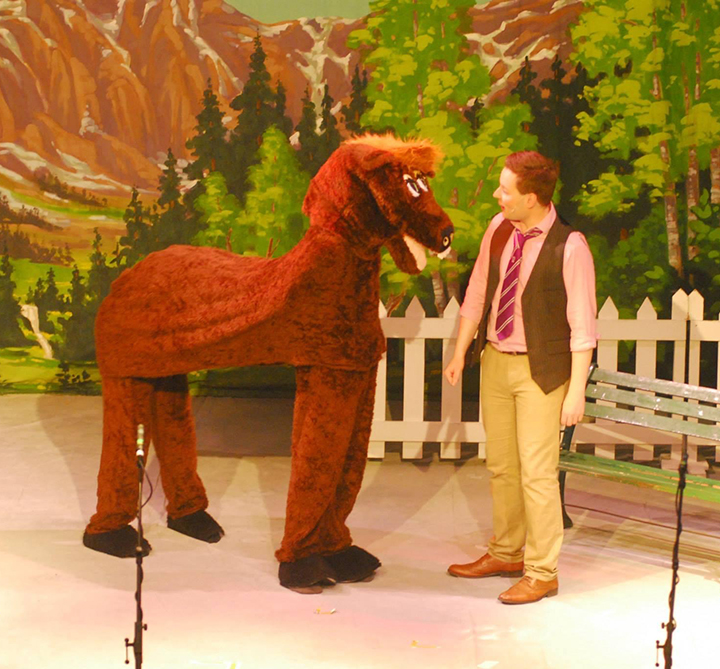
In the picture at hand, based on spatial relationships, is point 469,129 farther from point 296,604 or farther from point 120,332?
point 296,604

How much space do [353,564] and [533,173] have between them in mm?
1755

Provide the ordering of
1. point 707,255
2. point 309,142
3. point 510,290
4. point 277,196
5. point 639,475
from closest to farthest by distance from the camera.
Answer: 1. point 510,290
2. point 639,475
3. point 707,255
4. point 277,196
5. point 309,142

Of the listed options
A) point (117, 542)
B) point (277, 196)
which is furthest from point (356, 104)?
point (117, 542)

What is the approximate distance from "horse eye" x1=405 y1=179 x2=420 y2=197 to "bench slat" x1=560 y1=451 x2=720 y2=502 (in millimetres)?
1515

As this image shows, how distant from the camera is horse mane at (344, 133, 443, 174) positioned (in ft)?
12.8

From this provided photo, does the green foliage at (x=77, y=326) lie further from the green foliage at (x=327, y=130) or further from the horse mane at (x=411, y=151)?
the horse mane at (x=411, y=151)

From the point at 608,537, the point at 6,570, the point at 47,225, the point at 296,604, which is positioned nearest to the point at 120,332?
the point at 6,570

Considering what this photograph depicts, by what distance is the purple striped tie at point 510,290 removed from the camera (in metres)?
4.00

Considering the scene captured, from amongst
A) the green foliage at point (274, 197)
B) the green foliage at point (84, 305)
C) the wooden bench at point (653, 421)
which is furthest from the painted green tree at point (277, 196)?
the wooden bench at point (653, 421)

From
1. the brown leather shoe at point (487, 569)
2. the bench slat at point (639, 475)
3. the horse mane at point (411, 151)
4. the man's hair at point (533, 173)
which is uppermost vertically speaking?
the horse mane at point (411, 151)

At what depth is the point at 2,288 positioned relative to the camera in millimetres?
8172

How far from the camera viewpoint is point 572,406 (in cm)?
385

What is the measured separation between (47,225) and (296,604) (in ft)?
17.0

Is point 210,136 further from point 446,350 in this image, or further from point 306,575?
point 306,575
